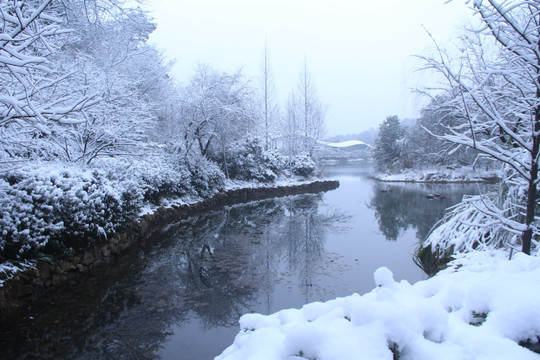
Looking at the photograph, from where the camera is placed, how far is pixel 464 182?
2712 centimetres

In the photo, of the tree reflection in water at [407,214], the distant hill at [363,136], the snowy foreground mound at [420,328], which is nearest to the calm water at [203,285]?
the tree reflection in water at [407,214]

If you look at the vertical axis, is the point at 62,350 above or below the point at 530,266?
below

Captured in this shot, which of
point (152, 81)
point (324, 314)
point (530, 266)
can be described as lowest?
point (324, 314)

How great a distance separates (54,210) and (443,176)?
100ft

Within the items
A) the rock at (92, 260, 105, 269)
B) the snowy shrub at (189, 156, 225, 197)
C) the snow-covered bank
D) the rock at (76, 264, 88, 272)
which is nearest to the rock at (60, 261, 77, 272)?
the rock at (76, 264, 88, 272)

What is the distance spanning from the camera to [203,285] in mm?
5848

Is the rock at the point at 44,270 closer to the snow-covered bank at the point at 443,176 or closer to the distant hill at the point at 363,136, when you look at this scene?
the snow-covered bank at the point at 443,176

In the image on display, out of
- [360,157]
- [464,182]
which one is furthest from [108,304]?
[360,157]

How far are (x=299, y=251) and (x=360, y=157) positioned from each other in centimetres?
8966

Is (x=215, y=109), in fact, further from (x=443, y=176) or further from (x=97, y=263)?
(x=443, y=176)

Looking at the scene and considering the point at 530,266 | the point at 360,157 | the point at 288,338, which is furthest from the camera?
the point at 360,157

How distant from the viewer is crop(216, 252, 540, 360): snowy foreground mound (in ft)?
5.66

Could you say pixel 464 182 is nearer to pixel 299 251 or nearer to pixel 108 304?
pixel 299 251

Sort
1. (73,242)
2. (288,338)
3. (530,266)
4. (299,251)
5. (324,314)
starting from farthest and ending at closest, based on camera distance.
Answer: (299,251)
(73,242)
(324,314)
(530,266)
(288,338)
